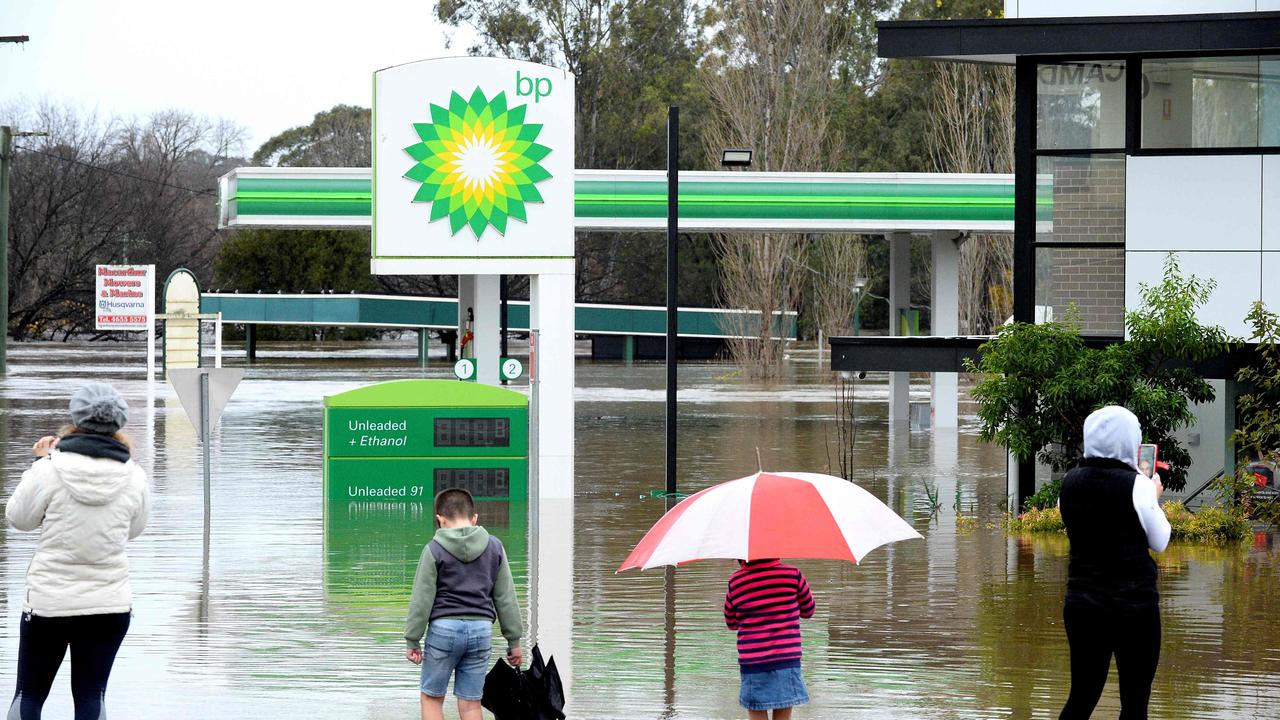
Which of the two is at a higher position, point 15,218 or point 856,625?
point 15,218

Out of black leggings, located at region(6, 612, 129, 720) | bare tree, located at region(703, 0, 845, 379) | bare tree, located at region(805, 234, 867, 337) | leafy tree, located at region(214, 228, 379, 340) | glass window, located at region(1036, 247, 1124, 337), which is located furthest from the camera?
leafy tree, located at region(214, 228, 379, 340)

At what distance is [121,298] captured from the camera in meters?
45.9

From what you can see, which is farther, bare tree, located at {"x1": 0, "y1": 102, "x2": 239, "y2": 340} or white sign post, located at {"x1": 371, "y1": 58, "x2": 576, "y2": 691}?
bare tree, located at {"x1": 0, "y1": 102, "x2": 239, "y2": 340}

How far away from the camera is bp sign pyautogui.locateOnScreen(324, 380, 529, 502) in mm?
15953

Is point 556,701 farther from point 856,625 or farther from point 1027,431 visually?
point 1027,431

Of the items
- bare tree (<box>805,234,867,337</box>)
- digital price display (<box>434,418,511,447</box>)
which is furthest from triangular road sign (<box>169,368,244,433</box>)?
bare tree (<box>805,234,867,337</box>)

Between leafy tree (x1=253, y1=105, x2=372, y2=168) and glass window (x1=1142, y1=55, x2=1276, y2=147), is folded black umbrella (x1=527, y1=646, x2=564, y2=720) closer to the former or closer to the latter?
glass window (x1=1142, y1=55, x2=1276, y2=147)

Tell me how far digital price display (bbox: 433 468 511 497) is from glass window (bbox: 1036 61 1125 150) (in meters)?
5.95

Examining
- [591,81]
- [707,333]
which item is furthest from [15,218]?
[707,333]

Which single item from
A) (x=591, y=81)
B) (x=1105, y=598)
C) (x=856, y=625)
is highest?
(x=591, y=81)

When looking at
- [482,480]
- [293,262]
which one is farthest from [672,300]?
[293,262]

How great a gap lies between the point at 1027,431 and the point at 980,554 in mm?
1967

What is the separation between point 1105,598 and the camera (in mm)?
6230

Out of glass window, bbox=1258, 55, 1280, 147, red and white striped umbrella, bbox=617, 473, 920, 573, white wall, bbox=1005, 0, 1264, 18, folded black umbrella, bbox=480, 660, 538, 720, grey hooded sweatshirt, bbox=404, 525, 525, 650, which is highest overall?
white wall, bbox=1005, 0, 1264, 18
